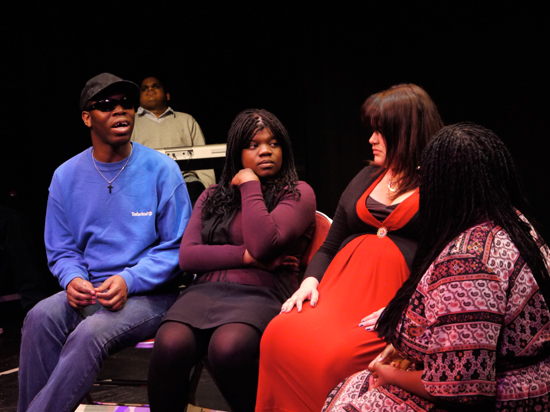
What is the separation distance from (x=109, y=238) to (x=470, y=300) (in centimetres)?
169

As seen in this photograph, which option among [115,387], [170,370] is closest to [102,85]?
[170,370]

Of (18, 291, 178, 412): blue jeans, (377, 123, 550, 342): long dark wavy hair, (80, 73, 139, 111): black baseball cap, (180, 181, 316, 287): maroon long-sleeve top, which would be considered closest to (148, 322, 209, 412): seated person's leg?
(18, 291, 178, 412): blue jeans

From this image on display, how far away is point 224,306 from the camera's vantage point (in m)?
1.94

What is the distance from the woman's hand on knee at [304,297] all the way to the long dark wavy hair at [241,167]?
1.43 feet

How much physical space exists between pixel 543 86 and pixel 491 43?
1.58 feet

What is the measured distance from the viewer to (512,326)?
3.31ft

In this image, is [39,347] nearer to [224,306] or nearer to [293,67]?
[224,306]

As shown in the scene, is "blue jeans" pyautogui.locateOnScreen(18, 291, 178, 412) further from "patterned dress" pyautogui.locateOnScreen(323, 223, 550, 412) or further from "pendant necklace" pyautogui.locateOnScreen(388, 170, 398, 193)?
"patterned dress" pyautogui.locateOnScreen(323, 223, 550, 412)

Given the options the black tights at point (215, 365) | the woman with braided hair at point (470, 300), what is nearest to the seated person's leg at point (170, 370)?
the black tights at point (215, 365)

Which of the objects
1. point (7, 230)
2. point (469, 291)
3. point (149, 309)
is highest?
point (469, 291)

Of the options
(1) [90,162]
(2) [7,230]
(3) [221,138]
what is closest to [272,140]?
(1) [90,162]

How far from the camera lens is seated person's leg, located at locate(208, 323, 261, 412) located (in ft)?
5.77

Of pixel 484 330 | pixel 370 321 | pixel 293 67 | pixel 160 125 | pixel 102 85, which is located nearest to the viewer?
pixel 484 330

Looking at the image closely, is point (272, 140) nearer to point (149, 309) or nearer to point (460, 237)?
point (149, 309)
